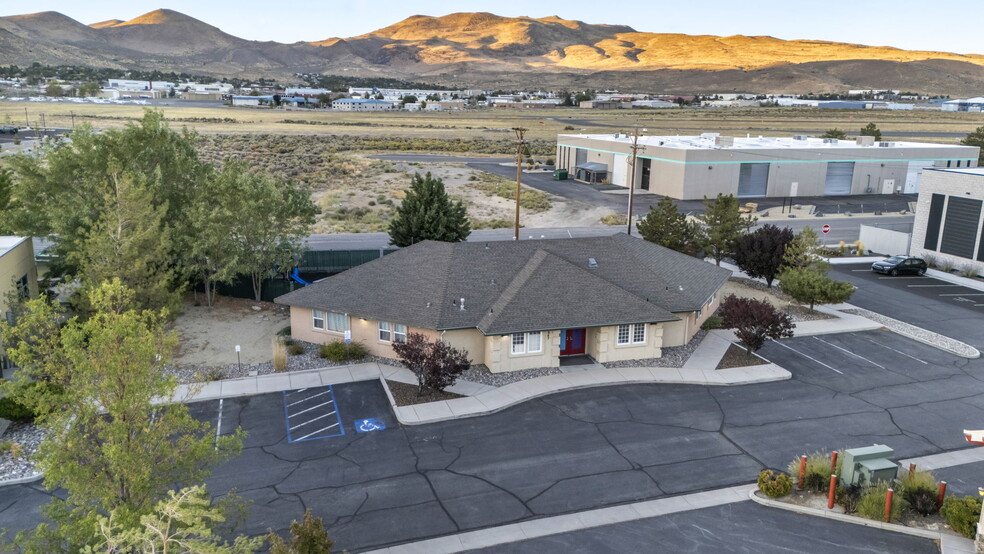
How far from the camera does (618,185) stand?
83.1 meters

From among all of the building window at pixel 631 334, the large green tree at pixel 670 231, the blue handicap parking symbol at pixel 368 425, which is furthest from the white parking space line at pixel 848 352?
the blue handicap parking symbol at pixel 368 425

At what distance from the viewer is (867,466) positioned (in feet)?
60.5

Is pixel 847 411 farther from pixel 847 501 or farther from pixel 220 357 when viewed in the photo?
pixel 220 357

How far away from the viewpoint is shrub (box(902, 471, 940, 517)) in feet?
58.1

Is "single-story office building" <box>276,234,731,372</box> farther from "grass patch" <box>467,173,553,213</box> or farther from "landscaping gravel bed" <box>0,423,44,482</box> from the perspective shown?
"grass patch" <box>467,173,553,213</box>

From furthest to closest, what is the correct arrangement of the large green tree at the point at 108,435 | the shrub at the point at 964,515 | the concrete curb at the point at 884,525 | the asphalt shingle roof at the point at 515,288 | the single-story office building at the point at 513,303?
the asphalt shingle roof at the point at 515,288 → the single-story office building at the point at 513,303 → the shrub at the point at 964,515 → the concrete curb at the point at 884,525 → the large green tree at the point at 108,435

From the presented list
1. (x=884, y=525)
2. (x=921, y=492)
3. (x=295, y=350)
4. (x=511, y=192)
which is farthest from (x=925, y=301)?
(x=511, y=192)

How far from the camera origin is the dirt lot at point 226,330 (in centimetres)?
2958

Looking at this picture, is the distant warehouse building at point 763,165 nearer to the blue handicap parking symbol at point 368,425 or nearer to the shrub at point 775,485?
the shrub at point 775,485

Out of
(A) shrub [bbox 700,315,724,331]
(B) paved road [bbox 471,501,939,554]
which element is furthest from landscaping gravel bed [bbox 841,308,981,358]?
(B) paved road [bbox 471,501,939,554]

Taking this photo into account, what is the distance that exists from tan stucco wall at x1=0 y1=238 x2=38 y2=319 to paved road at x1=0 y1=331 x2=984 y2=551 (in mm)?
11377

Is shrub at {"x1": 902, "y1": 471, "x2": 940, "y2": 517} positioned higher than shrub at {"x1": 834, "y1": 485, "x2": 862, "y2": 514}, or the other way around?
shrub at {"x1": 902, "y1": 471, "x2": 940, "y2": 517}

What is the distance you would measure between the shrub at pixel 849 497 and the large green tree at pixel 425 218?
26727mm

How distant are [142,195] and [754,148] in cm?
6589
